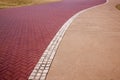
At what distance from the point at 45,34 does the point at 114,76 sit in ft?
14.7

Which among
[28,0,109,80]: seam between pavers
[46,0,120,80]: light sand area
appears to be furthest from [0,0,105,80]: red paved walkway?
[46,0,120,80]: light sand area

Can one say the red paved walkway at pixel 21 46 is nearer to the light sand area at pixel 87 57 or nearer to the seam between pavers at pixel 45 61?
the seam between pavers at pixel 45 61

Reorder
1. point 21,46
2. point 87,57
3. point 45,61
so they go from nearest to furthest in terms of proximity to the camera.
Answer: point 45,61 → point 87,57 → point 21,46

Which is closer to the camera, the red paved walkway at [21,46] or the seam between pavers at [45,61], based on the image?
the seam between pavers at [45,61]

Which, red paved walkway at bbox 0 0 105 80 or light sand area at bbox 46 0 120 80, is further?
red paved walkway at bbox 0 0 105 80

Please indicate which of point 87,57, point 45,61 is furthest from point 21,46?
point 87,57

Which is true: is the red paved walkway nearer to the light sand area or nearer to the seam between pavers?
the seam between pavers

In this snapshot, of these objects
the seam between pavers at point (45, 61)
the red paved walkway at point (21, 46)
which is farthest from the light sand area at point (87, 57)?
the red paved walkway at point (21, 46)

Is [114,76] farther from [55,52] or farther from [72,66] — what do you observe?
[55,52]

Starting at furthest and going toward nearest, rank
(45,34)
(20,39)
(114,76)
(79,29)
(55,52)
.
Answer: (79,29) → (45,34) → (20,39) → (55,52) → (114,76)

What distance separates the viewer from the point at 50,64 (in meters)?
5.55

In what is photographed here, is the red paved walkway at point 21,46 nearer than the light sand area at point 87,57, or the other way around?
the light sand area at point 87,57

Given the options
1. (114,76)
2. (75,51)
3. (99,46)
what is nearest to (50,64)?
(75,51)

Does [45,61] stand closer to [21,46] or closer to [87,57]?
[87,57]
